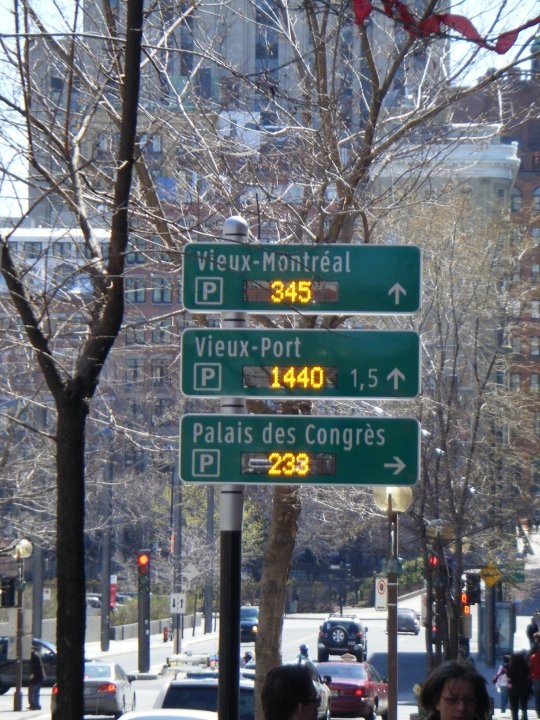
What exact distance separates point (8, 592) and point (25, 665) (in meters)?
5.45

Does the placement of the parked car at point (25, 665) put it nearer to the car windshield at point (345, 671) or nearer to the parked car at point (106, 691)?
the parked car at point (106, 691)

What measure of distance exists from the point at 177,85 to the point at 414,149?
10.4ft

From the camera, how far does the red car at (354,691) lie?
25.4 metres

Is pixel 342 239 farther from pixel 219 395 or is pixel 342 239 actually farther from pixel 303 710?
pixel 303 710

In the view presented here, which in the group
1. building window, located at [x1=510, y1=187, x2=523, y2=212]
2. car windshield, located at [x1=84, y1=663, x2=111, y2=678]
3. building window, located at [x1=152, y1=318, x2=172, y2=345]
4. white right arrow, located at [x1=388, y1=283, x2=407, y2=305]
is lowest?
car windshield, located at [x1=84, y1=663, x2=111, y2=678]

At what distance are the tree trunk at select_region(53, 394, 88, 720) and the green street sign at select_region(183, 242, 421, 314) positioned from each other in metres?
1.57

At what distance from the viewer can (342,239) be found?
43.6 feet

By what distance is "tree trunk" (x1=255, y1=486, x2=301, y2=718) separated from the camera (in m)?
12.6

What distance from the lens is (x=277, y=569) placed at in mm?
12789

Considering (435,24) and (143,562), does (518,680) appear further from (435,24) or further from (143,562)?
(435,24)

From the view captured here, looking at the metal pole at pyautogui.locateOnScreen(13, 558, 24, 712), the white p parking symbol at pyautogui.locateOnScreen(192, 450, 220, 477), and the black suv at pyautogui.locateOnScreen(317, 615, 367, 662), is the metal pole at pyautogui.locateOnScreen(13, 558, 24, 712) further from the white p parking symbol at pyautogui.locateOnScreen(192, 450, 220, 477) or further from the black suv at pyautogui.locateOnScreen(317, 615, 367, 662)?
the white p parking symbol at pyautogui.locateOnScreen(192, 450, 220, 477)

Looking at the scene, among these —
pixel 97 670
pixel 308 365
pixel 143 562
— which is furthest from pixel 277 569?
pixel 143 562

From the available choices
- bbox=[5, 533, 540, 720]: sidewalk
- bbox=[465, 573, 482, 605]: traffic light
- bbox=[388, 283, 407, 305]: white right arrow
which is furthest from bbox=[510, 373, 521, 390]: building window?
bbox=[388, 283, 407, 305]: white right arrow

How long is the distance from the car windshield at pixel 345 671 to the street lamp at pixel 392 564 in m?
9.74
